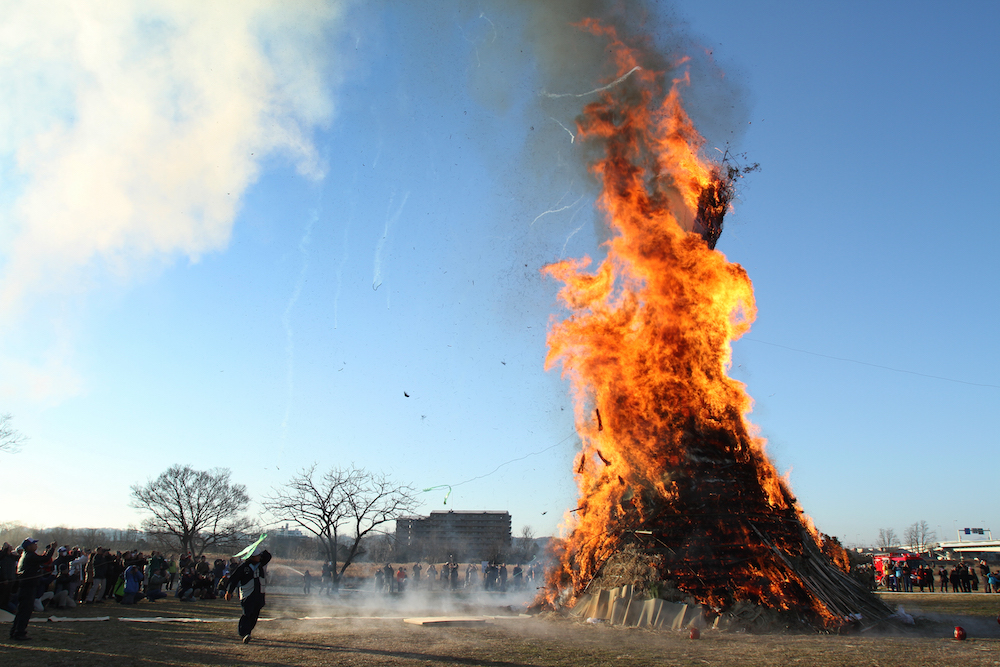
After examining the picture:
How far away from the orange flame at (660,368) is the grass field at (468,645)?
113 inches

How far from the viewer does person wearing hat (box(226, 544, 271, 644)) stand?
1095 centimetres

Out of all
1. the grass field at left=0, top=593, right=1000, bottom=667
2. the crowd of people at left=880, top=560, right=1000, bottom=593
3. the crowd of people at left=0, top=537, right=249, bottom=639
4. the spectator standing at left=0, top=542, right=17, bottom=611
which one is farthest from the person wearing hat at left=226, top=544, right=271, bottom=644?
the crowd of people at left=880, top=560, right=1000, bottom=593

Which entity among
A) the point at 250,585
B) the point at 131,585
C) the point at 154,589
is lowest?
the point at 154,589

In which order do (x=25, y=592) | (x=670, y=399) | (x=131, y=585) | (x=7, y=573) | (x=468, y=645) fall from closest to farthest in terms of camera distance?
(x=25, y=592)
(x=468, y=645)
(x=7, y=573)
(x=670, y=399)
(x=131, y=585)

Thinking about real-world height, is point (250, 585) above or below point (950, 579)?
above

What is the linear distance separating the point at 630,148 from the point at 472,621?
14.3m

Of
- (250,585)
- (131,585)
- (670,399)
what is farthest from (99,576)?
(670,399)

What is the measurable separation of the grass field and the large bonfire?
2103mm

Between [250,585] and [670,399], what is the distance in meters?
11.6

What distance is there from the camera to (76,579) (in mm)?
18438

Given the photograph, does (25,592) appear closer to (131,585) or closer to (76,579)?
(76,579)

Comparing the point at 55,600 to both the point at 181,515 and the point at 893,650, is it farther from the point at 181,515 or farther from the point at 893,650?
the point at 181,515

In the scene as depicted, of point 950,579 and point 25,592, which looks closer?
point 25,592

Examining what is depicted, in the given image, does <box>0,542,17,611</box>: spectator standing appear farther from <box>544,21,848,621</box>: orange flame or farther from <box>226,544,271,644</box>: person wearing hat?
<box>544,21,848,621</box>: orange flame
